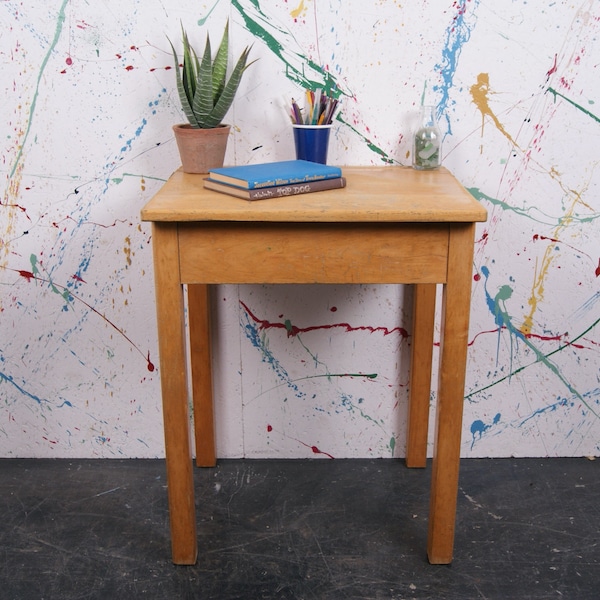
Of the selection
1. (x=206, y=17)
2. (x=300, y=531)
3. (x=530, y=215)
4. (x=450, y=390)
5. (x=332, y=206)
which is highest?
(x=206, y=17)

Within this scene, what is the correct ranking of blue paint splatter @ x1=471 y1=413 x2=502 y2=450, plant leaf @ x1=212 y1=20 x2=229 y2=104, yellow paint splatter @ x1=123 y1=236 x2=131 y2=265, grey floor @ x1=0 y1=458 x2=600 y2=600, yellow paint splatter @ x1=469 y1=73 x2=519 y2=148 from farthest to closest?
blue paint splatter @ x1=471 y1=413 x2=502 y2=450
yellow paint splatter @ x1=123 y1=236 x2=131 y2=265
yellow paint splatter @ x1=469 y1=73 x2=519 y2=148
plant leaf @ x1=212 y1=20 x2=229 y2=104
grey floor @ x1=0 y1=458 x2=600 y2=600

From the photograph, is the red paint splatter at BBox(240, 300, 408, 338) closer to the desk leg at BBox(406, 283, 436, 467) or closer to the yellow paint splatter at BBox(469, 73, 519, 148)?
the desk leg at BBox(406, 283, 436, 467)

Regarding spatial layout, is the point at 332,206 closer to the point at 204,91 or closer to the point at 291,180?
the point at 291,180

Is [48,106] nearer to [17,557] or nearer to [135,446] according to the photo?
[135,446]

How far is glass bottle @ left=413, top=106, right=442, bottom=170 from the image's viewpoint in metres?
1.73

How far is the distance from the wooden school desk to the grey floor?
175 millimetres

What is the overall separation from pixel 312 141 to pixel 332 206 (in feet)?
1.18

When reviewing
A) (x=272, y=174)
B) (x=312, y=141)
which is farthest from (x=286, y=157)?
(x=272, y=174)

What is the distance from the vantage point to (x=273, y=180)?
4.75 feet

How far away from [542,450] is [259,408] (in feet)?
2.54

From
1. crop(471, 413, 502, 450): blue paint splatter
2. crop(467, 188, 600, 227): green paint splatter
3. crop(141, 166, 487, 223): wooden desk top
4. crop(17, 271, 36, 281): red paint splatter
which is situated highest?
crop(141, 166, 487, 223): wooden desk top

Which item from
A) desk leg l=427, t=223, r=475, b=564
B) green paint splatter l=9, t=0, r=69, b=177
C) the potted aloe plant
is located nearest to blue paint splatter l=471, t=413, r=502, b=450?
desk leg l=427, t=223, r=475, b=564

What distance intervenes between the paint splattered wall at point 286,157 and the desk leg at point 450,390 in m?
0.43

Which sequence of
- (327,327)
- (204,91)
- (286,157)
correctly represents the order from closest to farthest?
1. (204,91)
2. (286,157)
3. (327,327)
